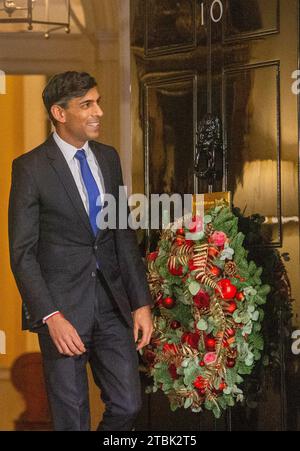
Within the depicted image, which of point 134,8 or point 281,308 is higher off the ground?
point 134,8

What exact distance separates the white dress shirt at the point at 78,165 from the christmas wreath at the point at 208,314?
60cm

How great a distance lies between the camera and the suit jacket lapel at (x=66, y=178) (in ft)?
15.6

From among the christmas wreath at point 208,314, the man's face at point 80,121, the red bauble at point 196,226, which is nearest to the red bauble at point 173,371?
the christmas wreath at point 208,314

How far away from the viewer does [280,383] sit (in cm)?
542

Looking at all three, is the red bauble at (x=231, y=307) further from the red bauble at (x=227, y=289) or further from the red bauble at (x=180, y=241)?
the red bauble at (x=180, y=241)

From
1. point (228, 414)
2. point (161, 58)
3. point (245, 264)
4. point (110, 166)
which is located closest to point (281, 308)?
point (245, 264)

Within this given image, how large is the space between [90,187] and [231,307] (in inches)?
32.3

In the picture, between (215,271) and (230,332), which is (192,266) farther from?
(230,332)

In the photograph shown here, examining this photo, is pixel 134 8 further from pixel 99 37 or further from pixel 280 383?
pixel 280 383

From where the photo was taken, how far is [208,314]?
5168mm

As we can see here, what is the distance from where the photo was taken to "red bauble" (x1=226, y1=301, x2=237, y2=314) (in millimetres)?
5125

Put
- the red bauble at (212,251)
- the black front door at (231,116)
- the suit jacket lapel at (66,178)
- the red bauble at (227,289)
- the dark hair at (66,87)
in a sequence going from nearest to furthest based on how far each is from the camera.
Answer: the suit jacket lapel at (66,178) < the dark hair at (66,87) < the red bauble at (227,289) < the red bauble at (212,251) < the black front door at (231,116)

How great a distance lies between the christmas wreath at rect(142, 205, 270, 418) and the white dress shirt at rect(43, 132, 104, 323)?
602 mm
